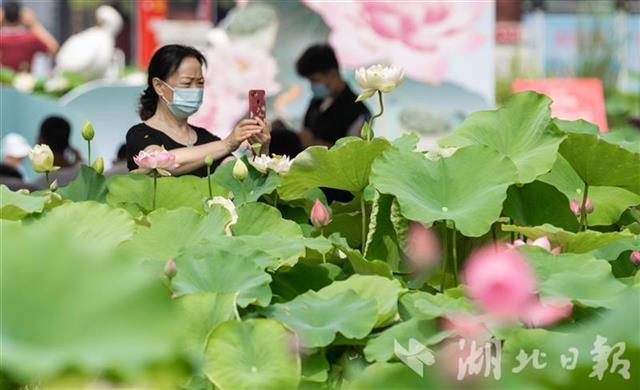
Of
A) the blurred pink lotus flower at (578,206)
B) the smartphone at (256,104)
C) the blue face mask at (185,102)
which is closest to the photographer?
the blurred pink lotus flower at (578,206)

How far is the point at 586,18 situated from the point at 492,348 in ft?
42.4

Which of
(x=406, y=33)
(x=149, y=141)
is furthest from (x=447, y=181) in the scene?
(x=406, y=33)

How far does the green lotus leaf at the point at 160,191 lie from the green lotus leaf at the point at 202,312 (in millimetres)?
592

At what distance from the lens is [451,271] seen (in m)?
1.83

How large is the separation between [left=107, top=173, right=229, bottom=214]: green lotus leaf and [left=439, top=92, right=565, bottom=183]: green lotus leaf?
1.17 ft

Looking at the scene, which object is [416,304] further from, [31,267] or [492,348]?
[31,267]

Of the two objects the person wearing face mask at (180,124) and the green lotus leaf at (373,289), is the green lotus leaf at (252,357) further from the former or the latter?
the person wearing face mask at (180,124)

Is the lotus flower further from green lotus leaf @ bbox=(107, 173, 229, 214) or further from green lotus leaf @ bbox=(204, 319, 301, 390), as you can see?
green lotus leaf @ bbox=(204, 319, 301, 390)

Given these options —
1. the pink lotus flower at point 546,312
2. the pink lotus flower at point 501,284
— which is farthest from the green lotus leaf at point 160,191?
the pink lotus flower at point 501,284

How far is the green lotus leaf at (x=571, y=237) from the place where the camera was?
175 cm

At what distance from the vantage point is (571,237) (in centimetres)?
175

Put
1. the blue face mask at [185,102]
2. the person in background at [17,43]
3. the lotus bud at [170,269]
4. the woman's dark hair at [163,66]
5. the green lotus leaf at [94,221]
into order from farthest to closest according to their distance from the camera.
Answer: the person in background at [17,43], the woman's dark hair at [163,66], the blue face mask at [185,102], the green lotus leaf at [94,221], the lotus bud at [170,269]

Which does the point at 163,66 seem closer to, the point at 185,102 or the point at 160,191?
the point at 185,102

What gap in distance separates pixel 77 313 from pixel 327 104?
550 cm
